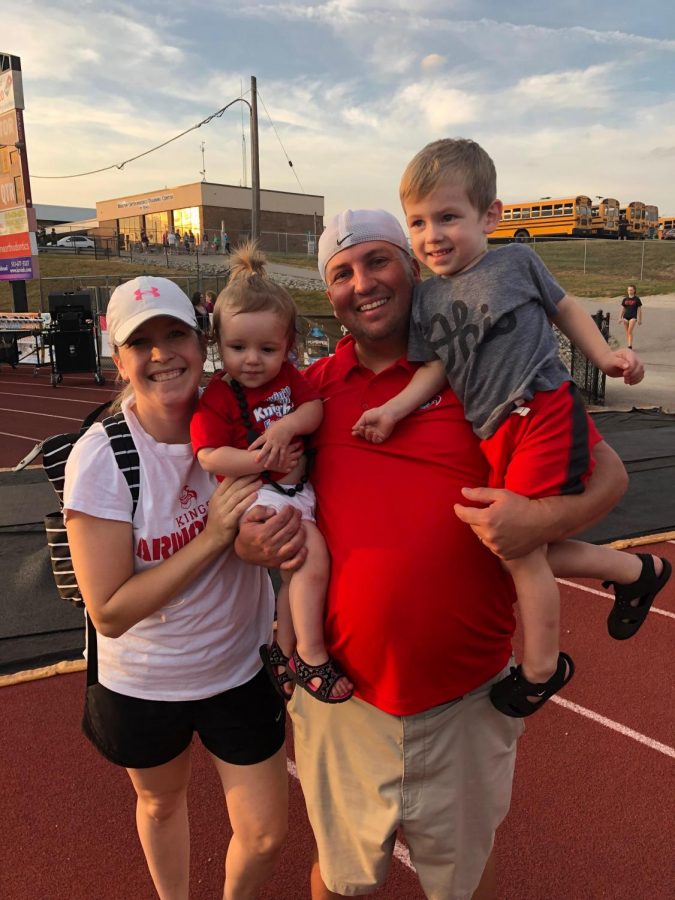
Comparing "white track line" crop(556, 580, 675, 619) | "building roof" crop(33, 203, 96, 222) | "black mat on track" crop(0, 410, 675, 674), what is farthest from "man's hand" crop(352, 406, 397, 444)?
"building roof" crop(33, 203, 96, 222)

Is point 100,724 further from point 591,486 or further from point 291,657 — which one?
point 591,486

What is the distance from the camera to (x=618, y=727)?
342 centimetres

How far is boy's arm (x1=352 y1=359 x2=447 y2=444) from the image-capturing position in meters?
1.65

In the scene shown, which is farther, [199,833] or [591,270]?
[591,270]

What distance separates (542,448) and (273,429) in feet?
2.21

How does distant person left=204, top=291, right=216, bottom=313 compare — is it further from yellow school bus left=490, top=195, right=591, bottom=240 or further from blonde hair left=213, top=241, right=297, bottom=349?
yellow school bus left=490, top=195, right=591, bottom=240

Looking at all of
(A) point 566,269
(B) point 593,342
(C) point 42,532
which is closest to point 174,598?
(B) point 593,342

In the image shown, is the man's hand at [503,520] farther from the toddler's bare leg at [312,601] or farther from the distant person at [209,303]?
the distant person at [209,303]

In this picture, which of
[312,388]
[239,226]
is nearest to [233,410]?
[312,388]

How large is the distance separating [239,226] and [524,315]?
55.9 m

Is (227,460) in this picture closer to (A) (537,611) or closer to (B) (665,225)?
(A) (537,611)

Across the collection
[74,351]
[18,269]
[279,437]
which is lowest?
[74,351]

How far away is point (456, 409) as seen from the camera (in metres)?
1.70

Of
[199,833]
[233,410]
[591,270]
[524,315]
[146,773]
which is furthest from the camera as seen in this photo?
[591,270]
